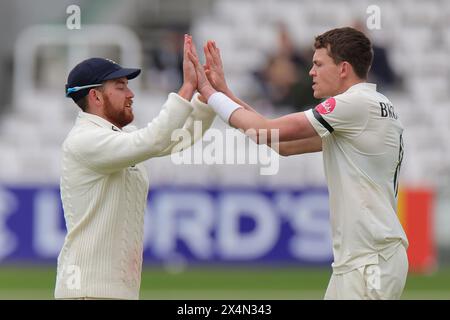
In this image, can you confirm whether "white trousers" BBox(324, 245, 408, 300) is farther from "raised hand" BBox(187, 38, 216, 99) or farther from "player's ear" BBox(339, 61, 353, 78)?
"raised hand" BBox(187, 38, 216, 99)

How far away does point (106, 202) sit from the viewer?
21.0 feet

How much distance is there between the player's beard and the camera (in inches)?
259

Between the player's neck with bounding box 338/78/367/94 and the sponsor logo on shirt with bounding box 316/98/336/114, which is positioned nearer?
the sponsor logo on shirt with bounding box 316/98/336/114

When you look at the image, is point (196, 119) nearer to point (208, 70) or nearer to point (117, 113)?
point (208, 70)

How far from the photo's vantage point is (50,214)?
47.8ft

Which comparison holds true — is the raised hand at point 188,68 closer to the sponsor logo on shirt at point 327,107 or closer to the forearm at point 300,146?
the forearm at point 300,146

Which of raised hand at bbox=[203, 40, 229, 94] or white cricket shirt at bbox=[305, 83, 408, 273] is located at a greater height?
raised hand at bbox=[203, 40, 229, 94]

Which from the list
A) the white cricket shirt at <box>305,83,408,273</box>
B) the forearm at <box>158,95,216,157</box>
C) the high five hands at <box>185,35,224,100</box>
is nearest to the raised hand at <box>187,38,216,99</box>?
the high five hands at <box>185,35,224,100</box>

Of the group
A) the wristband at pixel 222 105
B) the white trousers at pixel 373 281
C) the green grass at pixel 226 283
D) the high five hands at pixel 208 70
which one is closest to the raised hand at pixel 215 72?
the high five hands at pixel 208 70

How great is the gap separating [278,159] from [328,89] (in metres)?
8.93

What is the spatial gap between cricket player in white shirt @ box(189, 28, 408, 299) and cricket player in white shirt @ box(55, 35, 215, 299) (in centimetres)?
48

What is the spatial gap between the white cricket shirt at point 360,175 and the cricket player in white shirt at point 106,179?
80cm

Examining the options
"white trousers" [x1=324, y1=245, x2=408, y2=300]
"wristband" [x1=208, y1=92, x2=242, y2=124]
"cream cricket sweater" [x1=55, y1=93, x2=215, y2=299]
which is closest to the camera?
"white trousers" [x1=324, y1=245, x2=408, y2=300]

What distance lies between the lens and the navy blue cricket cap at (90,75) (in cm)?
654
